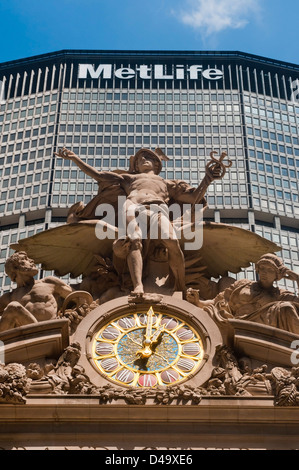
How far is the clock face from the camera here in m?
18.9

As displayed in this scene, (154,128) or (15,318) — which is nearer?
(15,318)

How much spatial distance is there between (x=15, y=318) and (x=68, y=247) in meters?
3.72

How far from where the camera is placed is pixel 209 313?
20609 millimetres

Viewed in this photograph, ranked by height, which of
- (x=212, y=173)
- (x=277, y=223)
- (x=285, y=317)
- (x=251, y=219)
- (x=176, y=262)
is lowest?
(x=285, y=317)

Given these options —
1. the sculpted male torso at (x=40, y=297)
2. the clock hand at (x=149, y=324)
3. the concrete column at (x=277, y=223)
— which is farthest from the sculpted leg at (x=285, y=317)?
the concrete column at (x=277, y=223)

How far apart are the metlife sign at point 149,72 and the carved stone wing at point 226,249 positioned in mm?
77343

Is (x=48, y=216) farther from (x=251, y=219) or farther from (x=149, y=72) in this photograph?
(x=149, y=72)

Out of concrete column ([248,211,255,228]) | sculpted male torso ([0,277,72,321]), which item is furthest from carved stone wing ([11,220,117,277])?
concrete column ([248,211,255,228])

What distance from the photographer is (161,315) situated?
20594 mm

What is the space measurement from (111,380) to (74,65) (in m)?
85.5

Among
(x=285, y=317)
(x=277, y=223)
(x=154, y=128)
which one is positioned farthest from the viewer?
(x=154, y=128)

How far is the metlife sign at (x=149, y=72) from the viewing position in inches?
3939

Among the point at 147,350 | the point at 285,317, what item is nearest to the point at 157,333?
the point at 147,350
